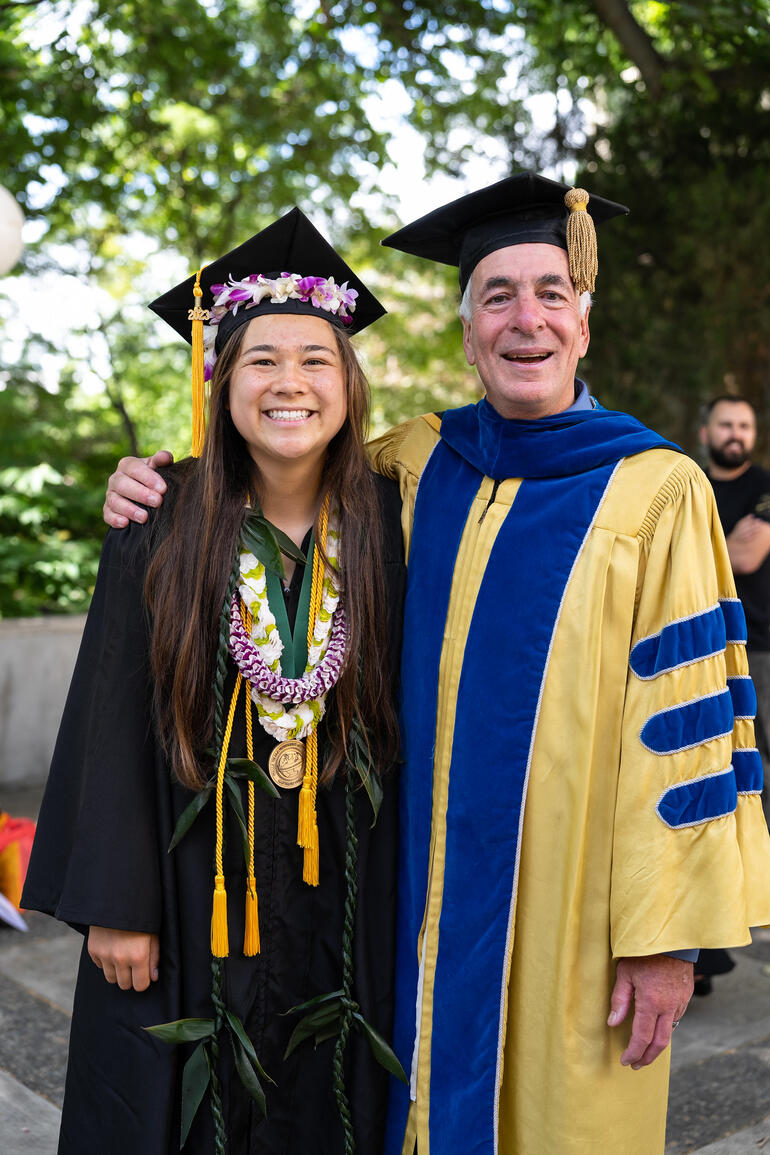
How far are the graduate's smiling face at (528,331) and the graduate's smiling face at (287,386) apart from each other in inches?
13.1

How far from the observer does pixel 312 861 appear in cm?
214

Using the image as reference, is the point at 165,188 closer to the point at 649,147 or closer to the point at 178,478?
the point at 649,147

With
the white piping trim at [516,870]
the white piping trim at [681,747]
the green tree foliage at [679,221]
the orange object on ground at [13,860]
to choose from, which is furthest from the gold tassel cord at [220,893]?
the green tree foliage at [679,221]

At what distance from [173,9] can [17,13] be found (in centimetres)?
131

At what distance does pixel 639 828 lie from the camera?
1938mm

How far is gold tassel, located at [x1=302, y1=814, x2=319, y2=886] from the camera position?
213cm

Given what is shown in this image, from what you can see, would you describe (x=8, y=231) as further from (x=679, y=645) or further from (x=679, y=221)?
(x=679, y=221)

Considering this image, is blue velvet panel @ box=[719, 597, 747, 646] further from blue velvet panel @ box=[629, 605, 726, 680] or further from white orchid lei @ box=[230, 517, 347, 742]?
white orchid lei @ box=[230, 517, 347, 742]

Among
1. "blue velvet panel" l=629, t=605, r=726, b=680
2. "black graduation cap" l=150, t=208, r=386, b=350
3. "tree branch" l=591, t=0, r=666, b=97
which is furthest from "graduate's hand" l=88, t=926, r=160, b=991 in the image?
"tree branch" l=591, t=0, r=666, b=97

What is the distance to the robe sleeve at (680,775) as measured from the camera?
1902mm

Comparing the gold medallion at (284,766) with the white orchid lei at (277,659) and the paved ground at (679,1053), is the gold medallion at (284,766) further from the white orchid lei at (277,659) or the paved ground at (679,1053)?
the paved ground at (679,1053)

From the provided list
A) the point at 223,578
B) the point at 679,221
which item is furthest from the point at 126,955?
the point at 679,221

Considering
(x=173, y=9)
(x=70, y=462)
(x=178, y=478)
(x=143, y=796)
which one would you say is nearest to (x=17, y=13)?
(x=173, y=9)

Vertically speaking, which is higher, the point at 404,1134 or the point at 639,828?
the point at 639,828
